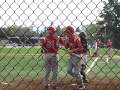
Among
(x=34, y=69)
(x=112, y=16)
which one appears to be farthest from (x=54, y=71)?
(x=112, y=16)

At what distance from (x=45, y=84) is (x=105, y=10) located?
25.4ft

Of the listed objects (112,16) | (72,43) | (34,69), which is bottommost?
(34,69)

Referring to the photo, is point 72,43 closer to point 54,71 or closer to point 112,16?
point 54,71

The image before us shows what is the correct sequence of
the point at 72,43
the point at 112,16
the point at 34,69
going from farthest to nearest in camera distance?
the point at 34,69, the point at 72,43, the point at 112,16

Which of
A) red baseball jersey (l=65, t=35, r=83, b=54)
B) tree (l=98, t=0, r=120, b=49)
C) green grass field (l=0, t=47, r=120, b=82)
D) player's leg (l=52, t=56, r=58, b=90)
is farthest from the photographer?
player's leg (l=52, t=56, r=58, b=90)

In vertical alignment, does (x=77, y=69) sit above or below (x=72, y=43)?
below

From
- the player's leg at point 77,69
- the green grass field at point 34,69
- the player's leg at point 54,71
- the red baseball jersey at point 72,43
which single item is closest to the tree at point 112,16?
the red baseball jersey at point 72,43

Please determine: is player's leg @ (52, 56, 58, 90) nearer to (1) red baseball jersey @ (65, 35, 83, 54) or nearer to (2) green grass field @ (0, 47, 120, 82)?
(2) green grass field @ (0, 47, 120, 82)

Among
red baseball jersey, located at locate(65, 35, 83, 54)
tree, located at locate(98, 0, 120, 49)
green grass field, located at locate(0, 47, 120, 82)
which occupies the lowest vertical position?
green grass field, located at locate(0, 47, 120, 82)

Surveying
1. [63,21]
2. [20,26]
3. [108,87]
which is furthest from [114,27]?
[108,87]

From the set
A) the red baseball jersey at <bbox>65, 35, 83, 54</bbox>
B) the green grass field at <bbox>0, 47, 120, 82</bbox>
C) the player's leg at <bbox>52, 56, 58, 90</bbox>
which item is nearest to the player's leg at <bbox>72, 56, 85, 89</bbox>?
the green grass field at <bbox>0, 47, 120, 82</bbox>

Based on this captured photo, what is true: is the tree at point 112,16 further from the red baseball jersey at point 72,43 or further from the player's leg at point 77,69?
the player's leg at point 77,69

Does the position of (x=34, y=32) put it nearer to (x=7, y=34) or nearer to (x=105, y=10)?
(x=7, y=34)

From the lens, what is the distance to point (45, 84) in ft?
41.8
